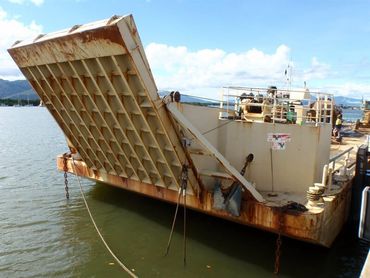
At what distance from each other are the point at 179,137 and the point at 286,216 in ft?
9.90

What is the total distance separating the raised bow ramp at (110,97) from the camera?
6.37m

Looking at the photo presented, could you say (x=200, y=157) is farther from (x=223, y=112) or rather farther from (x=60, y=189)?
(x=60, y=189)

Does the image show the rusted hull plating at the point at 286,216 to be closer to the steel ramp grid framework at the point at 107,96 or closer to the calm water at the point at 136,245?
the steel ramp grid framework at the point at 107,96

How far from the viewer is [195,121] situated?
353 inches

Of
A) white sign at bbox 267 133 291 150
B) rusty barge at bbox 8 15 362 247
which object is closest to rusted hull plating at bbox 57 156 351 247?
rusty barge at bbox 8 15 362 247

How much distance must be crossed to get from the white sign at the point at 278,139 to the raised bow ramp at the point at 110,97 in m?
1.61

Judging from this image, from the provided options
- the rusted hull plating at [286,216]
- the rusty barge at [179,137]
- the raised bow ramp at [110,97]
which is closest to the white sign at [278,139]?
the rusty barge at [179,137]

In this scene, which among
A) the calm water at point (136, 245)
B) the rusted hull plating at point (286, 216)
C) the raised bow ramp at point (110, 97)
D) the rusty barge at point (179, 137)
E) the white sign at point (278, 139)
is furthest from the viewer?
the white sign at point (278, 139)

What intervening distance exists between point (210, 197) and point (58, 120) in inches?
204

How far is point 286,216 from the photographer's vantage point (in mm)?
7828

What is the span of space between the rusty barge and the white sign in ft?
0.09

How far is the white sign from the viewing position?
9238 millimetres

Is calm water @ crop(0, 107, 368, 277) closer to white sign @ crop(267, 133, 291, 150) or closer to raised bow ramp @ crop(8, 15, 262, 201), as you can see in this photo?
raised bow ramp @ crop(8, 15, 262, 201)

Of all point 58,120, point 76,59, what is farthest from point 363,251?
point 58,120
